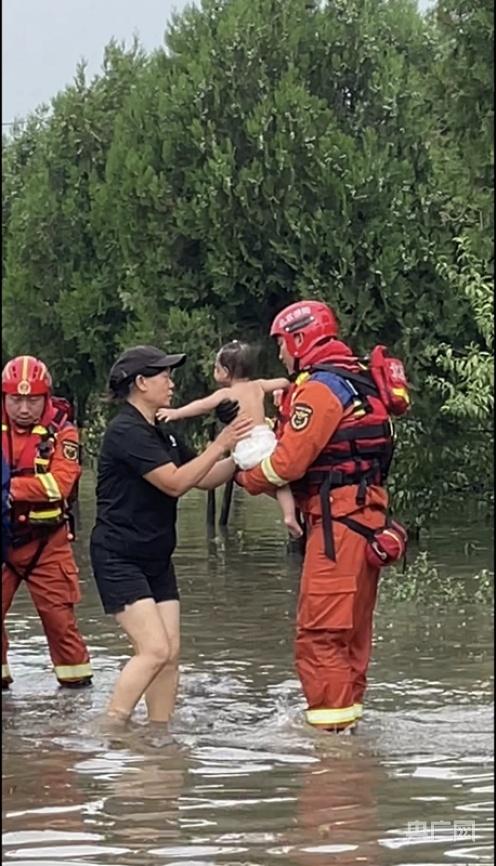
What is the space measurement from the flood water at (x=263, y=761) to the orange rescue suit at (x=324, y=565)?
0.78 feet

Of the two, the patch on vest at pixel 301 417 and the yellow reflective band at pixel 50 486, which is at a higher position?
the patch on vest at pixel 301 417

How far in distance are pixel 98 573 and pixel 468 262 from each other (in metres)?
4.89

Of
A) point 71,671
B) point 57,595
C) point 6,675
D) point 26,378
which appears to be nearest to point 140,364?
point 26,378

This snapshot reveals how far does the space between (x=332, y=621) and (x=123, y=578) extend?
42.1 inches

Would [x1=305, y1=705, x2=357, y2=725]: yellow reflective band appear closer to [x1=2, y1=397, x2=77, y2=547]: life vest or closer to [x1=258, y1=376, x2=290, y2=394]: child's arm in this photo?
[x1=258, y1=376, x2=290, y2=394]: child's arm

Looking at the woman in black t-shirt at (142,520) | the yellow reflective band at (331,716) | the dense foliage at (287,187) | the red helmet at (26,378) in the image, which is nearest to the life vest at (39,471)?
the red helmet at (26,378)

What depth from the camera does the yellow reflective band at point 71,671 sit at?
29.1 ft

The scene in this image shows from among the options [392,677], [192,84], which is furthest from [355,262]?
[392,677]

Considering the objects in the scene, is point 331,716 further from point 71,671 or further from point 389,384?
point 71,671

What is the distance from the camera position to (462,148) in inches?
399

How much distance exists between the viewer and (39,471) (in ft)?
27.8


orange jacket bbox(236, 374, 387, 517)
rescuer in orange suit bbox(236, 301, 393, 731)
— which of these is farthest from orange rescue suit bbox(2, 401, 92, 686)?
orange jacket bbox(236, 374, 387, 517)

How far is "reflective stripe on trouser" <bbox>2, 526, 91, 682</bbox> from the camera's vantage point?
8.81m

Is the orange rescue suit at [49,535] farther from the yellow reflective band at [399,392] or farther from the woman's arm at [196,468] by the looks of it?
the yellow reflective band at [399,392]
